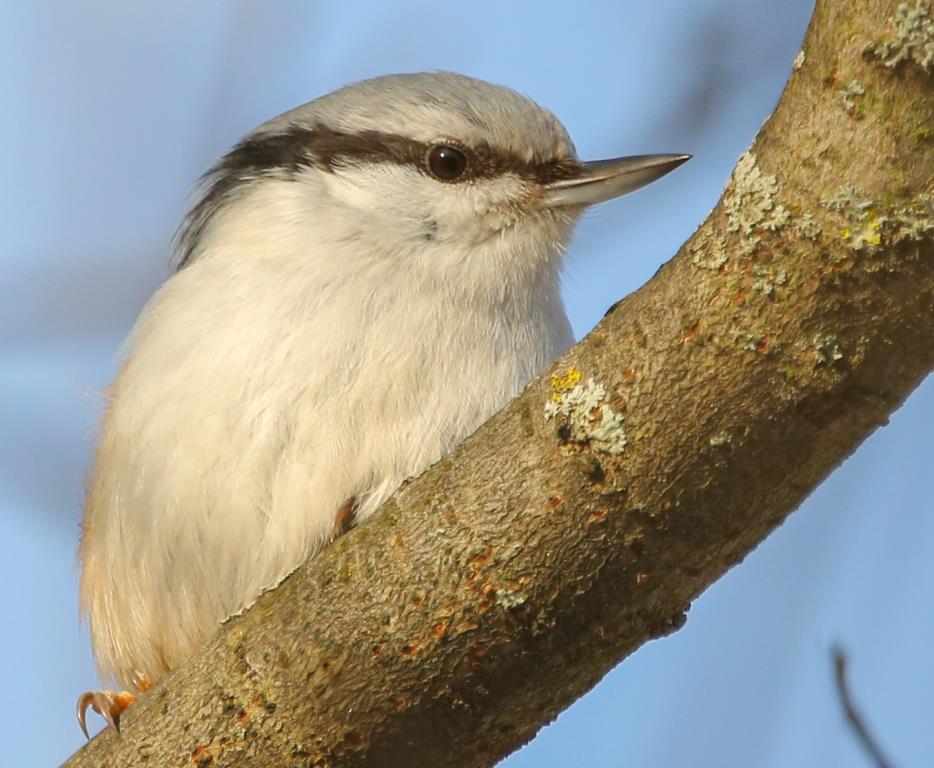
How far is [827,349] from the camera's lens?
189 cm

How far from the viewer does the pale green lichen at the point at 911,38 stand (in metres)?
1.71

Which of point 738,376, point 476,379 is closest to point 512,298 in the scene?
point 476,379

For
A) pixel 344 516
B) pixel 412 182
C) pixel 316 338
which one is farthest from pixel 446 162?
pixel 344 516

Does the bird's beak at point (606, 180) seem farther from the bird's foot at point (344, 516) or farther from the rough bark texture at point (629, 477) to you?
the rough bark texture at point (629, 477)

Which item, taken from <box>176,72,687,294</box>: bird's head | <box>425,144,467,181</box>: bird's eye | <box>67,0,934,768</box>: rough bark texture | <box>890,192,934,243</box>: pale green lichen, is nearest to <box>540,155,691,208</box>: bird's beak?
<box>176,72,687,294</box>: bird's head

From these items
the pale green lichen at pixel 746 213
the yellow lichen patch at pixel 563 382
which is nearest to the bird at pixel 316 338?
the yellow lichen patch at pixel 563 382

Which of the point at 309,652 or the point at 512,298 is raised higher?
the point at 512,298

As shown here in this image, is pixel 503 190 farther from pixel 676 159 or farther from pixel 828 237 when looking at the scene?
pixel 828 237

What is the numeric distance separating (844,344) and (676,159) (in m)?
1.86

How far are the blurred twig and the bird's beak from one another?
1479 mm

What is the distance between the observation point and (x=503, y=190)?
12.0 feet

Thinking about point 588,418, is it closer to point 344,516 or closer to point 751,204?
point 751,204

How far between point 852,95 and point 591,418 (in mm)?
631

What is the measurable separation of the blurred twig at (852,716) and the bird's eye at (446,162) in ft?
5.63
